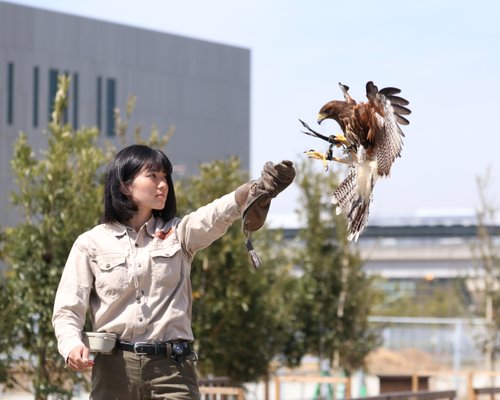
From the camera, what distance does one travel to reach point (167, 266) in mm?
4512

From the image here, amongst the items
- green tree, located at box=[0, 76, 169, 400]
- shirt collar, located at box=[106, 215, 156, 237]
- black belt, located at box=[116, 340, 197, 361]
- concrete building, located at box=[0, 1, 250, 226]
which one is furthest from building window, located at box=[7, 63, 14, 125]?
black belt, located at box=[116, 340, 197, 361]

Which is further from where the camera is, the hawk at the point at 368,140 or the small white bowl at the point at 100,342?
the small white bowl at the point at 100,342

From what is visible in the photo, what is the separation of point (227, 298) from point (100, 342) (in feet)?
22.2

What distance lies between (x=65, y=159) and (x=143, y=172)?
4.92 metres

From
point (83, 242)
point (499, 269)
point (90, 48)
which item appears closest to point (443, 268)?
point (90, 48)

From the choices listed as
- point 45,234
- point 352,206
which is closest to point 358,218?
point 352,206

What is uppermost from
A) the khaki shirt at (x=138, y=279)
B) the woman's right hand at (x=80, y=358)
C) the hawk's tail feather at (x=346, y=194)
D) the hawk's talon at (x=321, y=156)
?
the hawk's talon at (x=321, y=156)

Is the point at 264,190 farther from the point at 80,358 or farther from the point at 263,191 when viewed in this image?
the point at 80,358

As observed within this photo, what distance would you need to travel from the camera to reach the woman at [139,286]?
443cm

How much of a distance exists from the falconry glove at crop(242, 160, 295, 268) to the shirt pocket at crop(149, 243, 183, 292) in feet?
1.13

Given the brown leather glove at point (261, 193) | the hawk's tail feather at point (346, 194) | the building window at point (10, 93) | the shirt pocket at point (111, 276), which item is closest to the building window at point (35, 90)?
the building window at point (10, 93)

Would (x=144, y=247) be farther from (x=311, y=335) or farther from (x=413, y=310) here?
(x=413, y=310)

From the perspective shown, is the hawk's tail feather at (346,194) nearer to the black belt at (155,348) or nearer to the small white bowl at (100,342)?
the black belt at (155,348)

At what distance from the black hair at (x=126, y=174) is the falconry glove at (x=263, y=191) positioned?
1.49 feet
